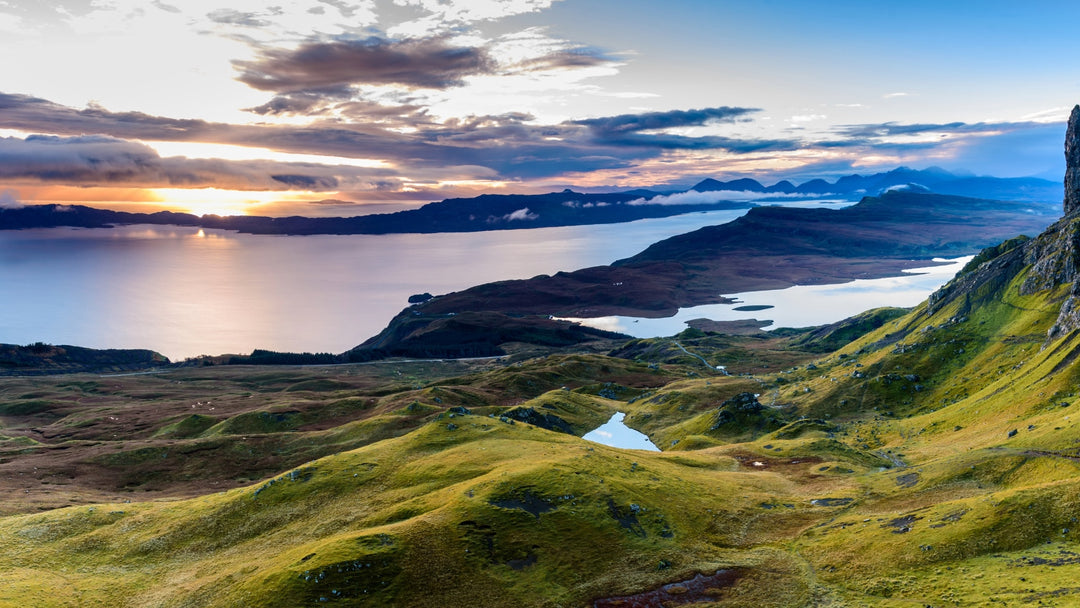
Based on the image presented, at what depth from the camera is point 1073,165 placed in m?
190

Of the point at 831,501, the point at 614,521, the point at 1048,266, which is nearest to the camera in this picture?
the point at 614,521

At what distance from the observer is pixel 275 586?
5572 centimetres

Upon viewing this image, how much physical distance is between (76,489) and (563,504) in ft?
356

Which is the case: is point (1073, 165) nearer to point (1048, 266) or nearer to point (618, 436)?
point (1048, 266)

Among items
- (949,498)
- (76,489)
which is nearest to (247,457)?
(76,489)

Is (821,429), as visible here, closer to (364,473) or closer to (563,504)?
(563,504)

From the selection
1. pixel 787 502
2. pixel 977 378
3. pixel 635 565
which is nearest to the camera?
pixel 635 565

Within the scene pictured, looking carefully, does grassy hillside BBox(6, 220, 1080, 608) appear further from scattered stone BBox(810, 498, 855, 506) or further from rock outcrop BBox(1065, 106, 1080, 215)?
rock outcrop BBox(1065, 106, 1080, 215)

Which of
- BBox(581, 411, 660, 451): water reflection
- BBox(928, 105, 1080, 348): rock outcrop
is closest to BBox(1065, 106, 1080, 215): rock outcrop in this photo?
BBox(928, 105, 1080, 348): rock outcrop

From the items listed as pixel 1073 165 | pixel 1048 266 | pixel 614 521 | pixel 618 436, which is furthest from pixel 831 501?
pixel 1073 165

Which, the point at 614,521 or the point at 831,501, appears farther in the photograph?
the point at 831,501

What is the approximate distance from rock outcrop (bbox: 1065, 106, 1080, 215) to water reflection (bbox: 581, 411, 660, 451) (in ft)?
471

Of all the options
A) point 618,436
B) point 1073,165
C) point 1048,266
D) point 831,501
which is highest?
point 1073,165

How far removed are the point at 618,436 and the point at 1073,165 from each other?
16438 cm
